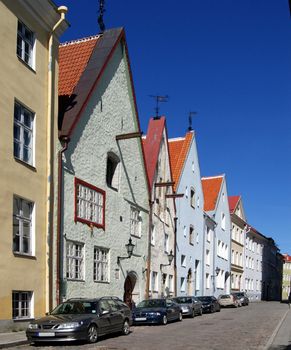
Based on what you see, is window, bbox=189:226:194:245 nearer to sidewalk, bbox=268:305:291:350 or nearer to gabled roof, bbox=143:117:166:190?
gabled roof, bbox=143:117:166:190

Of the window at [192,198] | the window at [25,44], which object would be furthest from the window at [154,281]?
the window at [25,44]

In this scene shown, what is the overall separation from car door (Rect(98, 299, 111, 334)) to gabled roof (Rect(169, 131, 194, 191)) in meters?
Result: 20.4

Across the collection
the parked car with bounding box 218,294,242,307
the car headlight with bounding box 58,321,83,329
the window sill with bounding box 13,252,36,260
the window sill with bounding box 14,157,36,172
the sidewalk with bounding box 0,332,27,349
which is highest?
the window sill with bounding box 14,157,36,172

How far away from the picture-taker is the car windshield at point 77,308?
1702cm

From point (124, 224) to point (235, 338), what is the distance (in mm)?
10677

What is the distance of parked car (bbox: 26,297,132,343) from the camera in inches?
604

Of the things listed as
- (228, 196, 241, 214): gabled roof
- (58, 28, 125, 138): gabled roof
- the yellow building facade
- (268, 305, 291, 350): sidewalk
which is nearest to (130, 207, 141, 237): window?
(58, 28, 125, 138): gabled roof

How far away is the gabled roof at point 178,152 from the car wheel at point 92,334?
2188cm

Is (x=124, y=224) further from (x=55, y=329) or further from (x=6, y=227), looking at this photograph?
(x=55, y=329)

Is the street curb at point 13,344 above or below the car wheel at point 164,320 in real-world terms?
above

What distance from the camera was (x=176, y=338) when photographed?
1758 centimetres

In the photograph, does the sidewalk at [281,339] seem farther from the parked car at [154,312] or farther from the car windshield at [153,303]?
the car windshield at [153,303]

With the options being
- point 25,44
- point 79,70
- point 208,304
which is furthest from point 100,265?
point 208,304

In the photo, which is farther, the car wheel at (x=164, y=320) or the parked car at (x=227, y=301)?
the parked car at (x=227, y=301)
